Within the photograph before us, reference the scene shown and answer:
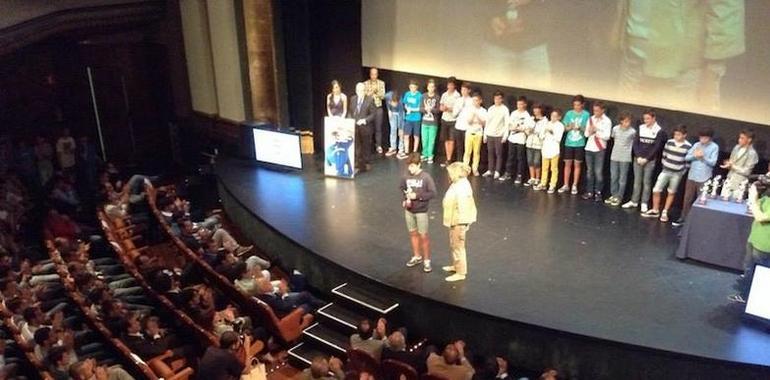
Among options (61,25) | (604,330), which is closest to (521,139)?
(604,330)

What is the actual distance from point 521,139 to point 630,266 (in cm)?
278

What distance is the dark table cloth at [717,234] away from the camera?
727cm

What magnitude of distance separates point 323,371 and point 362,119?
5.72 metres

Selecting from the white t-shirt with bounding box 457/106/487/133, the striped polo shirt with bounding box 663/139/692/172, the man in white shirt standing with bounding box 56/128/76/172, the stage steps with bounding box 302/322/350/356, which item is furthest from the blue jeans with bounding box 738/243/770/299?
the man in white shirt standing with bounding box 56/128/76/172

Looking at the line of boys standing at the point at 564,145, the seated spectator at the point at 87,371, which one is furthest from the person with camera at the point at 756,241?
the seated spectator at the point at 87,371

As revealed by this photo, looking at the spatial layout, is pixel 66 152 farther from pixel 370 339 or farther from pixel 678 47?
pixel 678 47

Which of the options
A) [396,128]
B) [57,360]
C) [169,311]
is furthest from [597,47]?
[57,360]

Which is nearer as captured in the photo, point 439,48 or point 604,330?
point 604,330

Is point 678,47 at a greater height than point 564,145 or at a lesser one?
greater

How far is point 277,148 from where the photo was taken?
35.6ft

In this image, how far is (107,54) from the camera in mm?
13055

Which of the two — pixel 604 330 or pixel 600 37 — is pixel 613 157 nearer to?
pixel 600 37

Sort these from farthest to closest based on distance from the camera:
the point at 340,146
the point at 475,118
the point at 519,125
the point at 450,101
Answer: the point at 450,101
the point at 340,146
the point at 475,118
the point at 519,125

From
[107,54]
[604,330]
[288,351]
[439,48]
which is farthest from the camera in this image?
[107,54]
